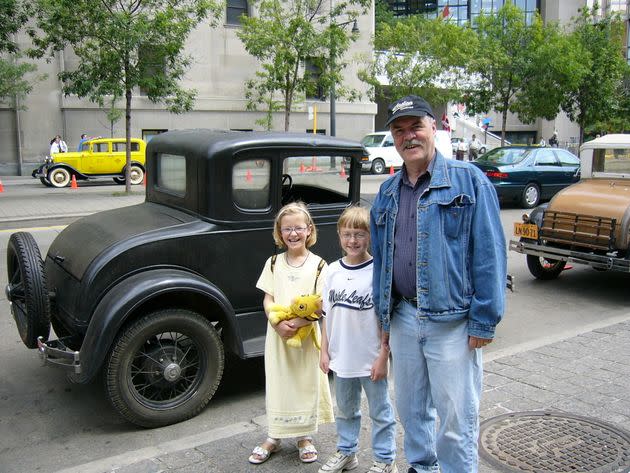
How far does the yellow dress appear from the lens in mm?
3598

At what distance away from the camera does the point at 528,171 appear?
621 inches

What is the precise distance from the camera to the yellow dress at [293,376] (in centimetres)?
360

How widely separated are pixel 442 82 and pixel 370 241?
2840 centimetres

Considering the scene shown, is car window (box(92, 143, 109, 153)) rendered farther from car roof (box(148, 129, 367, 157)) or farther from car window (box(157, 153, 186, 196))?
car window (box(157, 153, 186, 196))

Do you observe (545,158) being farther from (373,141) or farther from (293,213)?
(293,213)

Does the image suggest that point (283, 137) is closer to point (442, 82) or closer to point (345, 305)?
point (345, 305)

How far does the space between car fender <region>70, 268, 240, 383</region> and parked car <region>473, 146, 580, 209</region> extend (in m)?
12.4

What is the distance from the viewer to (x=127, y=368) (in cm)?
409

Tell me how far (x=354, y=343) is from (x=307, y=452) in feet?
2.55

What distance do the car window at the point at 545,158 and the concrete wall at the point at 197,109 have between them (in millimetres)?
15054

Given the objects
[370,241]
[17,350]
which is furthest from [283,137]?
[17,350]

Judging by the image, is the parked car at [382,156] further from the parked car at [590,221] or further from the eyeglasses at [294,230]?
the eyeglasses at [294,230]

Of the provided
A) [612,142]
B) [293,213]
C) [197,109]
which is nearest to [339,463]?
[293,213]

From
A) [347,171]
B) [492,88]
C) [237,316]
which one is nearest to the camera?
[237,316]
